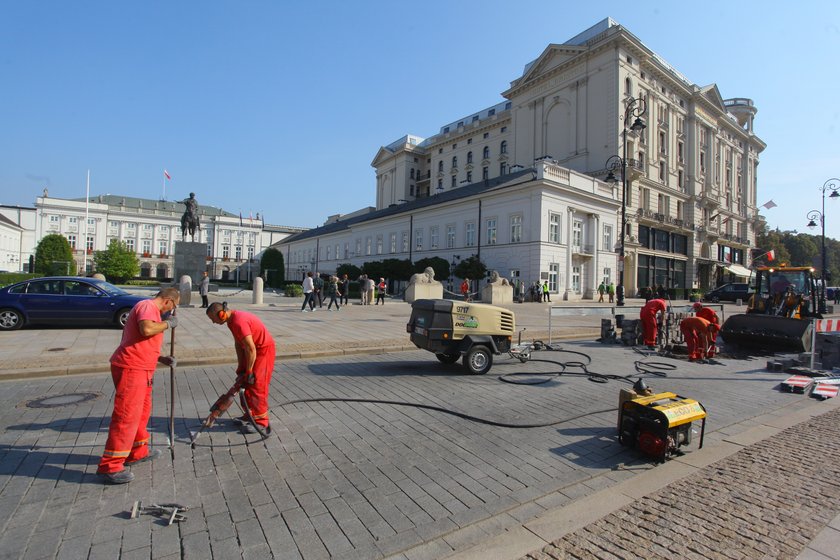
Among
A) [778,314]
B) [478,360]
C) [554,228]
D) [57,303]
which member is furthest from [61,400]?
[554,228]

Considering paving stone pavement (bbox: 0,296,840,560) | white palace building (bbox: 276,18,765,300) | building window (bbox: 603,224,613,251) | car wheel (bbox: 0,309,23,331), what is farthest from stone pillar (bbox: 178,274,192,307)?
building window (bbox: 603,224,613,251)

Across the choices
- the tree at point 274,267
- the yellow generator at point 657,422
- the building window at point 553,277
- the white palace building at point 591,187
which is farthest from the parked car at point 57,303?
the tree at point 274,267

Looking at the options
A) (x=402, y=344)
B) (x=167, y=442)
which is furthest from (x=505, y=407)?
(x=402, y=344)

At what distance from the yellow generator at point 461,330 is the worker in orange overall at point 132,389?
464 centimetres

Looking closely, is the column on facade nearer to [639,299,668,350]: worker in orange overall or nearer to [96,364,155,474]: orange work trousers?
[639,299,668,350]: worker in orange overall

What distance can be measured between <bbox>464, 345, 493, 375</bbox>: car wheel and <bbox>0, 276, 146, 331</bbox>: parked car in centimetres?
989

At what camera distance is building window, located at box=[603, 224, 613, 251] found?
139 ft

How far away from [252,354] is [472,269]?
35533 mm

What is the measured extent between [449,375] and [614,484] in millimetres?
4364

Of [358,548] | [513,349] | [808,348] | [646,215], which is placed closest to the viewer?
[358,548]

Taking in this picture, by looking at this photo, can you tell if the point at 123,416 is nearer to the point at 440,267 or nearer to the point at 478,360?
the point at 478,360

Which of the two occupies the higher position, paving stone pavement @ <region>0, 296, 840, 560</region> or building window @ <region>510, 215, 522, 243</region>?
building window @ <region>510, 215, 522, 243</region>

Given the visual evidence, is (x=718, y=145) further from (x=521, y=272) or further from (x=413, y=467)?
(x=413, y=467)

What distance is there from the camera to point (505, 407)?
596 cm
